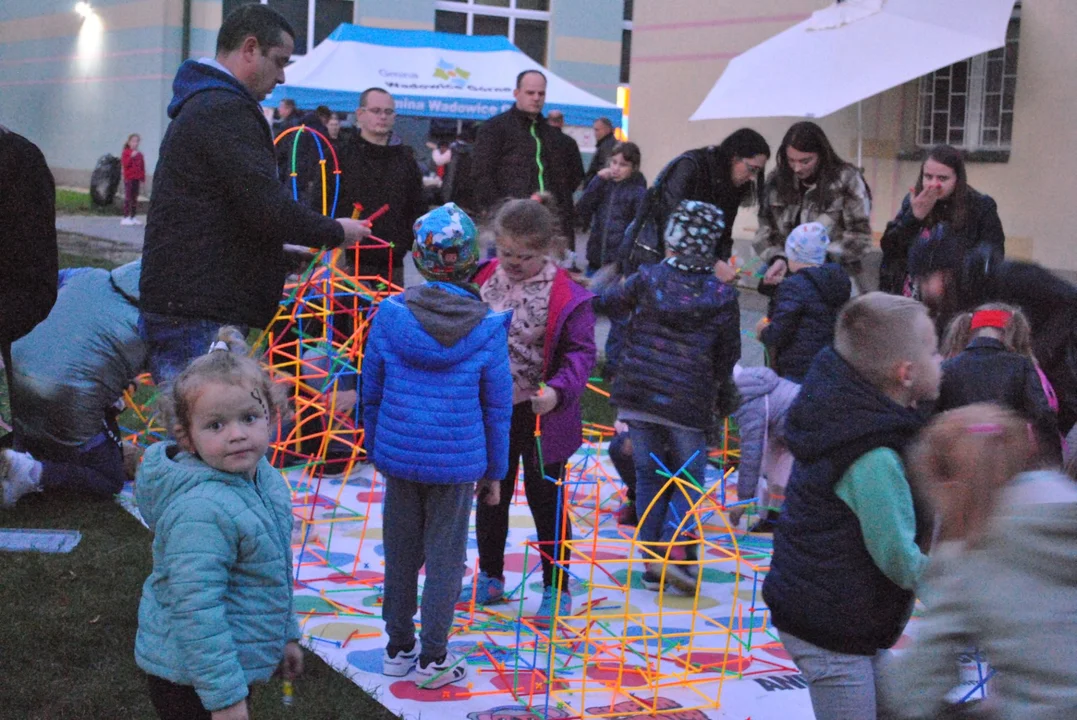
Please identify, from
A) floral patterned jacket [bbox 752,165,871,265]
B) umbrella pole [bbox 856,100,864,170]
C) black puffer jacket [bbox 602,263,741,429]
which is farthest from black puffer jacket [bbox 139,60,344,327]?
umbrella pole [bbox 856,100,864,170]

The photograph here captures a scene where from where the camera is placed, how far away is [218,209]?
4203 mm

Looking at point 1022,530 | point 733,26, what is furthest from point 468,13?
point 1022,530

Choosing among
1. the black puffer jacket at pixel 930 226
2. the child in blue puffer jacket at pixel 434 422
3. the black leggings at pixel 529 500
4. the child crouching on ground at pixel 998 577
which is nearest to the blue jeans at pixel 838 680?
the child crouching on ground at pixel 998 577

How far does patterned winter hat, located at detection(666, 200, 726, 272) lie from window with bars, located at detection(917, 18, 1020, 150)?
27.6 feet

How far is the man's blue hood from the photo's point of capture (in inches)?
166

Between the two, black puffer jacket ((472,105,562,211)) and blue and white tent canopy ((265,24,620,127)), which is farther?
blue and white tent canopy ((265,24,620,127))

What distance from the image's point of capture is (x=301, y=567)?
5285 mm

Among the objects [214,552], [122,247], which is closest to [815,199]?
[214,552]

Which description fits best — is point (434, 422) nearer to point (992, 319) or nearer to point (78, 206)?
point (992, 319)

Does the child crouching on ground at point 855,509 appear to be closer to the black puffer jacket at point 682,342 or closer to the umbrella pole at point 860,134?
the black puffer jacket at point 682,342

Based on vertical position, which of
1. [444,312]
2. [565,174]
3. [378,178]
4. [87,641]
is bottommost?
[87,641]

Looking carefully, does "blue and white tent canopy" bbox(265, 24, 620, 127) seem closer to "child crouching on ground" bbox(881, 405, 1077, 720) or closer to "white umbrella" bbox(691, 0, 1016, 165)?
"white umbrella" bbox(691, 0, 1016, 165)

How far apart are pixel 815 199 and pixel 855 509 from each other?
11.2ft

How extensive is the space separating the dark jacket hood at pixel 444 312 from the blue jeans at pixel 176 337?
0.64m
